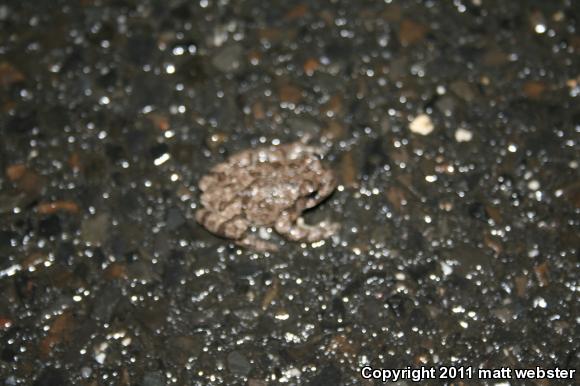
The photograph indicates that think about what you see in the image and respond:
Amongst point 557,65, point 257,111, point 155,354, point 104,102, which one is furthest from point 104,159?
point 557,65

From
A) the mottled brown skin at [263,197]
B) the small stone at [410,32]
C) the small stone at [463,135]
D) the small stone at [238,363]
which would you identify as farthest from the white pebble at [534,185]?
the small stone at [238,363]

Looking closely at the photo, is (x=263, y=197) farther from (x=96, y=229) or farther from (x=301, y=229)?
(x=96, y=229)

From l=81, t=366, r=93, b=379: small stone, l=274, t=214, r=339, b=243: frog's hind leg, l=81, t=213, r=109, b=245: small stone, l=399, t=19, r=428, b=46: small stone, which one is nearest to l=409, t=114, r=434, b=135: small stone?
l=399, t=19, r=428, b=46: small stone

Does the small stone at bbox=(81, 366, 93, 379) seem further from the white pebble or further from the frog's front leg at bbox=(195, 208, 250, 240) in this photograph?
the white pebble

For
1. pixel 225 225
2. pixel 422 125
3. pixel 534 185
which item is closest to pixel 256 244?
pixel 225 225

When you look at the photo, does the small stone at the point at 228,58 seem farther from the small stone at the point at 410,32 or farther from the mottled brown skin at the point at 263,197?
the small stone at the point at 410,32

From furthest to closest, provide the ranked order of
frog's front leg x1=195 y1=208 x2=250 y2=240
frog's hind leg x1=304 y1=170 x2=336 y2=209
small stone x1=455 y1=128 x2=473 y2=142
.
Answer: small stone x1=455 y1=128 x2=473 y2=142
frog's hind leg x1=304 y1=170 x2=336 y2=209
frog's front leg x1=195 y1=208 x2=250 y2=240
